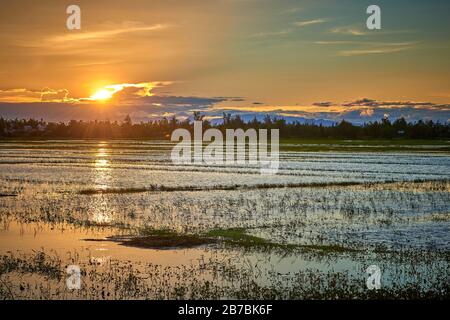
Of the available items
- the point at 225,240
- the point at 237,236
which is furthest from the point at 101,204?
the point at 225,240

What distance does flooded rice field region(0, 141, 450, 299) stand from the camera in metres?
15.1

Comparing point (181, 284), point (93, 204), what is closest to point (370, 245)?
point (181, 284)

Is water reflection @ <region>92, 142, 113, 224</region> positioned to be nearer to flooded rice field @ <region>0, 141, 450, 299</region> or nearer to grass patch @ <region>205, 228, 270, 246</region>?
flooded rice field @ <region>0, 141, 450, 299</region>

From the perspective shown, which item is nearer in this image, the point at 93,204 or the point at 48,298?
the point at 48,298

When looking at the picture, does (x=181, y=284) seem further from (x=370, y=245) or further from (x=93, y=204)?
(x=93, y=204)

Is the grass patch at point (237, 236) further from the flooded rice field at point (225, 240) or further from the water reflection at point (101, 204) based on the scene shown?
the water reflection at point (101, 204)

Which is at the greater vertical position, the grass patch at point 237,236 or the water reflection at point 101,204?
the grass patch at point 237,236

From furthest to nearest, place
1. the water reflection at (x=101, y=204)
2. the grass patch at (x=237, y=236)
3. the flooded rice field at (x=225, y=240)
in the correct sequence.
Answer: the water reflection at (x=101, y=204) → the grass patch at (x=237, y=236) → the flooded rice field at (x=225, y=240)

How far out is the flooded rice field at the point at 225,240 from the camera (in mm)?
15062

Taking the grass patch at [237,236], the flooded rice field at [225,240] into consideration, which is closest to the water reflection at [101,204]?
the flooded rice field at [225,240]

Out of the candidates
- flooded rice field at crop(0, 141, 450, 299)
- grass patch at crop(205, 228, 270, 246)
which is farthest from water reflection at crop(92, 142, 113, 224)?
grass patch at crop(205, 228, 270, 246)
